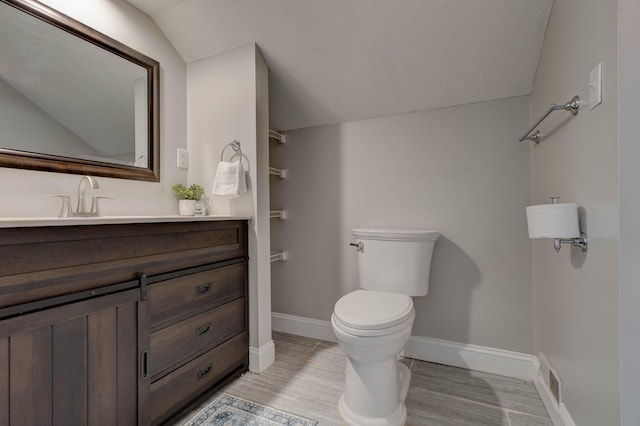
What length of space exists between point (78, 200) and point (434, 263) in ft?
6.21

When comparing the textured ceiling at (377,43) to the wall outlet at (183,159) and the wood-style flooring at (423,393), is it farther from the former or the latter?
the wood-style flooring at (423,393)

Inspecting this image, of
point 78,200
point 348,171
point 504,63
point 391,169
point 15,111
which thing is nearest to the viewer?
point 15,111

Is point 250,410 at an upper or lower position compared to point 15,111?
lower

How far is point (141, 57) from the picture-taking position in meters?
1.65

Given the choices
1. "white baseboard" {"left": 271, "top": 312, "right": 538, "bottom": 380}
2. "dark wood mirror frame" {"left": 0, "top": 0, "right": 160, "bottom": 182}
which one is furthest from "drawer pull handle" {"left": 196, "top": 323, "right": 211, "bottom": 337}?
"white baseboard" {"left": 271, "top": 312, "right": 538, "bottom": 380}

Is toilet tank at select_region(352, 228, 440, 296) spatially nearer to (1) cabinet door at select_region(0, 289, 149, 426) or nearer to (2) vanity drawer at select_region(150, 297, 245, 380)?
(2) vanity drawer at select_region(150, 297, 245, 380)

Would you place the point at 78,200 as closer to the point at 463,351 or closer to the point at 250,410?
the point at 250,410

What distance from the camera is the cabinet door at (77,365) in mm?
807

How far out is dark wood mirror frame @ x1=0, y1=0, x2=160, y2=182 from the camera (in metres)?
1.21

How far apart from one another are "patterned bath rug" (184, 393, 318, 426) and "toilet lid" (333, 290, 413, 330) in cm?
49

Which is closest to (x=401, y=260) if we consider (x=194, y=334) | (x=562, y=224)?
(x=562, y=224)

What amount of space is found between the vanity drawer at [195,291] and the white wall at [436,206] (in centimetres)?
69

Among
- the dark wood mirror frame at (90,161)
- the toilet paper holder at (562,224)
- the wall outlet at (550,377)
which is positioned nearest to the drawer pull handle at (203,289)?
the dark wood mirror frame at (90,161)

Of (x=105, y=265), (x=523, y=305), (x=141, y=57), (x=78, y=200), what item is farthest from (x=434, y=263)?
(x=141, y=57)
